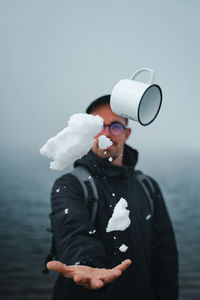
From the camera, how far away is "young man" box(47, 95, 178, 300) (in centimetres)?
152

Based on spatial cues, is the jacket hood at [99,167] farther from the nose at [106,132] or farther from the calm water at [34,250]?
the calm water at [34,250]

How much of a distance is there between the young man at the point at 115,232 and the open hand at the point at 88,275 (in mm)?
157

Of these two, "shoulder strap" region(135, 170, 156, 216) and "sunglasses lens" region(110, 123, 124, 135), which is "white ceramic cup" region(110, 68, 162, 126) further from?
"shoulder strap" region(135, 170, 156, 216)

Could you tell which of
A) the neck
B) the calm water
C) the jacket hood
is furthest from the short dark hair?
the calm water

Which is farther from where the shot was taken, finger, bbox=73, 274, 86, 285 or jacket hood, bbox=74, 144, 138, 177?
jacket hood, bbox=74, 144, 138, 177

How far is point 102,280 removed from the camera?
3.54ft

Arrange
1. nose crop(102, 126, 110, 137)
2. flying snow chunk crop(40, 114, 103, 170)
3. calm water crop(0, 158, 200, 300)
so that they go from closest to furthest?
flying snow chunk crop(40, 114, 103, 170) → nose crop(102, 126, 110, 137) → calm water crop(0, 158, 200, 300)

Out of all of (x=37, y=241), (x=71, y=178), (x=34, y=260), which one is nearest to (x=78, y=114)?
(x=71, y=178)

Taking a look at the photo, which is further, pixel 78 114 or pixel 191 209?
pixel 191 209

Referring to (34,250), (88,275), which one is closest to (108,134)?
(88,275)

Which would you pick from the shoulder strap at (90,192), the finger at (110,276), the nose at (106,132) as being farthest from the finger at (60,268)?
the nose at (106,132)

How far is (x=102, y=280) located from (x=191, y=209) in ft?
52.6

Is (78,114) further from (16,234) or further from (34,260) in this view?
(16,234)

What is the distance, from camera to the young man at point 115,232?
4.99ft
